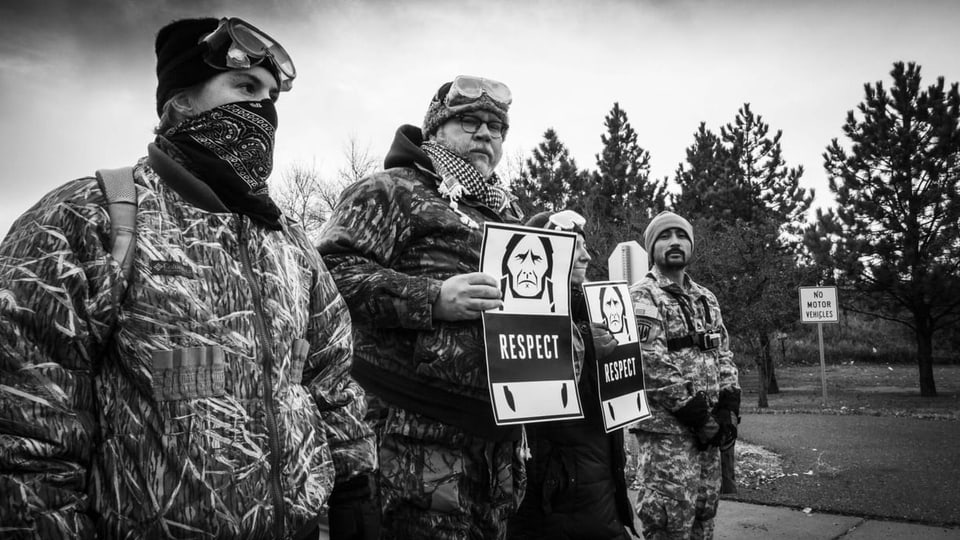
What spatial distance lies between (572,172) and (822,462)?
104 feet

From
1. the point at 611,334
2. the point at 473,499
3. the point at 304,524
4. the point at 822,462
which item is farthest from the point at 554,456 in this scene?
the point at 822,462

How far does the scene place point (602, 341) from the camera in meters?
3.54

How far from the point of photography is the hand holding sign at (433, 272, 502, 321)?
2328 mm

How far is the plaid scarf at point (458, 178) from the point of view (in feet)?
8.69

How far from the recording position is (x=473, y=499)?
7.87 feet

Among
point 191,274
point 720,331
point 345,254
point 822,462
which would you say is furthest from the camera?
point 822,462

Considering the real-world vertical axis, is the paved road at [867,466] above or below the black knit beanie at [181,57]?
below

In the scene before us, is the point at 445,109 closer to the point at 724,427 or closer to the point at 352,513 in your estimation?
the point at 352,513

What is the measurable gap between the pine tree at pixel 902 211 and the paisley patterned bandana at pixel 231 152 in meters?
28.6

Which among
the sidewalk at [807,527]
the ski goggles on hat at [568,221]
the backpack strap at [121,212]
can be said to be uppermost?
the ski goggles on hat at [568,221]

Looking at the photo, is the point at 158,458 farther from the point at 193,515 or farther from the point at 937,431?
the point at 937,431

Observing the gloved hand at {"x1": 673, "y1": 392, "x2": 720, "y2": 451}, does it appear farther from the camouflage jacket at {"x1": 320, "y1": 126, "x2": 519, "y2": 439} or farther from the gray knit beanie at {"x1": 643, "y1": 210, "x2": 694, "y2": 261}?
the camouflage jacket at {"x1": 320, "y1": 126, "x2": 519, "y2": 439}

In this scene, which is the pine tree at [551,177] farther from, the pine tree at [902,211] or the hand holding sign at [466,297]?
the hand holding sign at [466,297]

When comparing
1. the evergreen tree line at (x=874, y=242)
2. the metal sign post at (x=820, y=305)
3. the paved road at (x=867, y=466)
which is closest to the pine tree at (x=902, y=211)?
the evergreen tree line at (x=874, y=242)
